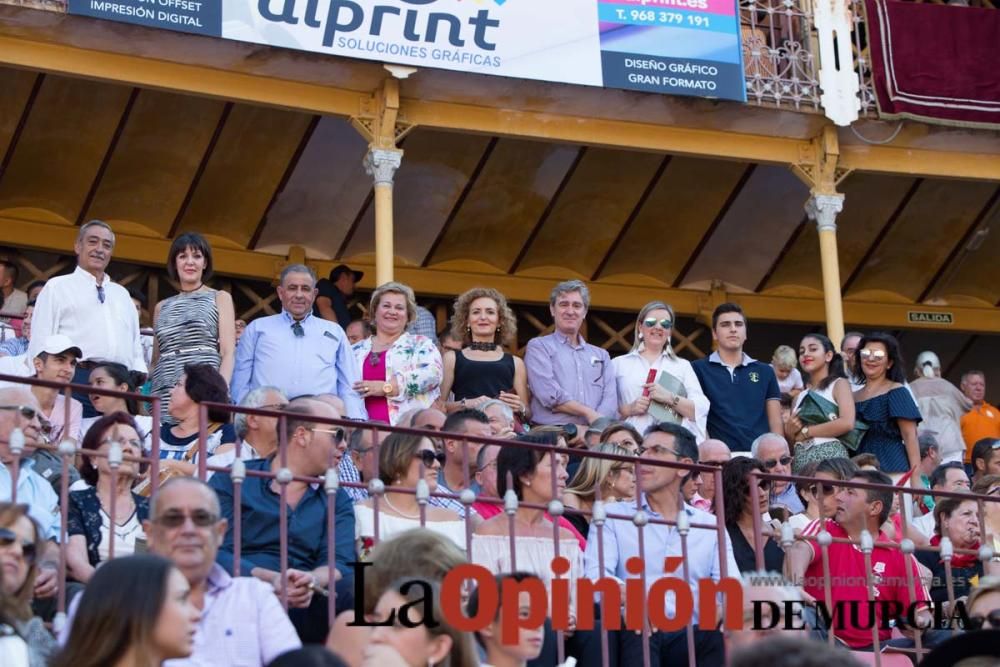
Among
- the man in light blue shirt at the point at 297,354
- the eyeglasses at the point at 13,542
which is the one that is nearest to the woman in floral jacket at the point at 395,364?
the man in light blue shirt at the point at 297,354

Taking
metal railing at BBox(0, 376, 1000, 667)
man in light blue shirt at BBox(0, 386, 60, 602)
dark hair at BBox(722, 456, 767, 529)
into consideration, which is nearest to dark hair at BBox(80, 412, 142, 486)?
man in light blue shirt at BBox(0, 386, 60, 602)

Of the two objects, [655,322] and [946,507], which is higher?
[655,322]

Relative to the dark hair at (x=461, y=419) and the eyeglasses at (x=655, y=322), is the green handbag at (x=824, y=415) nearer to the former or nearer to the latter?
the eyeglasses at (x=655, y=322)

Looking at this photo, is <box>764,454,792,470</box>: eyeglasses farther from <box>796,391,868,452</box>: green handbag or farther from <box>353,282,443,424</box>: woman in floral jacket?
<box>353,282,443,424</box>: woman in floral jacket

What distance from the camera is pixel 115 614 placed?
423cm

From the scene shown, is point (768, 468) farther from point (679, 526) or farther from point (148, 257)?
point (148, 257)

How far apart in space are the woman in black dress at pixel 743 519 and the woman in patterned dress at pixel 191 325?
2.89 m

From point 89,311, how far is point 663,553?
3.84 m

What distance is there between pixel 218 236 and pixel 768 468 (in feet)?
26.7

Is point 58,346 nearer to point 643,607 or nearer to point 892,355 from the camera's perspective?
point 643,607

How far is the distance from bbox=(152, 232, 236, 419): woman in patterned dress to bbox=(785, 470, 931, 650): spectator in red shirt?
339 centimetres

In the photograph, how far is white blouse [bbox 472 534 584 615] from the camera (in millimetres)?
6195

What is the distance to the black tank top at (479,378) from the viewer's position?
9477 mm

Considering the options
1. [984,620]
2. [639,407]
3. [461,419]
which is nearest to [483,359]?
[639,407]
